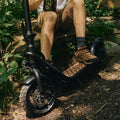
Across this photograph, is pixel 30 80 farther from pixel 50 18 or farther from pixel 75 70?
pixel 50 18

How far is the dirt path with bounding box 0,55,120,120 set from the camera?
189cm

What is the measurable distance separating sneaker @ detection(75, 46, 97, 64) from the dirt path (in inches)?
15.9

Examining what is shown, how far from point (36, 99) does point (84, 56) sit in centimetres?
87

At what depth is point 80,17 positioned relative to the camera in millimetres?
2449

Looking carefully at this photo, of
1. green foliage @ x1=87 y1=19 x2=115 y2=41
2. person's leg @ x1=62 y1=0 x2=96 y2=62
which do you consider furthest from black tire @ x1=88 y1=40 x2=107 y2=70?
green foliage @ x1=87 y1=19 x2=115 y2=41

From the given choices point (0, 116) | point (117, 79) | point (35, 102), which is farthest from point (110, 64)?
point (0, 116)

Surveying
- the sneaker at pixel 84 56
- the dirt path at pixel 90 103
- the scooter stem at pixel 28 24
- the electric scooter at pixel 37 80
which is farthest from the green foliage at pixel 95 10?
the scooter stem at pixel 28 24

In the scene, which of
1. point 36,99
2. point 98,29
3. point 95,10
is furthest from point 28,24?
point 95,10

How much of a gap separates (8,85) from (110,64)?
1731 millimetres

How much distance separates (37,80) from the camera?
1893 millimetres

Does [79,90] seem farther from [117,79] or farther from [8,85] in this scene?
[8,85]

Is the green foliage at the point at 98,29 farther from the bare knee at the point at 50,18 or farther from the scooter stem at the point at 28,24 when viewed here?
the scooter stem at the point at 28,24

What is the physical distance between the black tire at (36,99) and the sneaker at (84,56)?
1.94ft

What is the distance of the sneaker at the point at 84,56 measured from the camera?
90.2 inches
